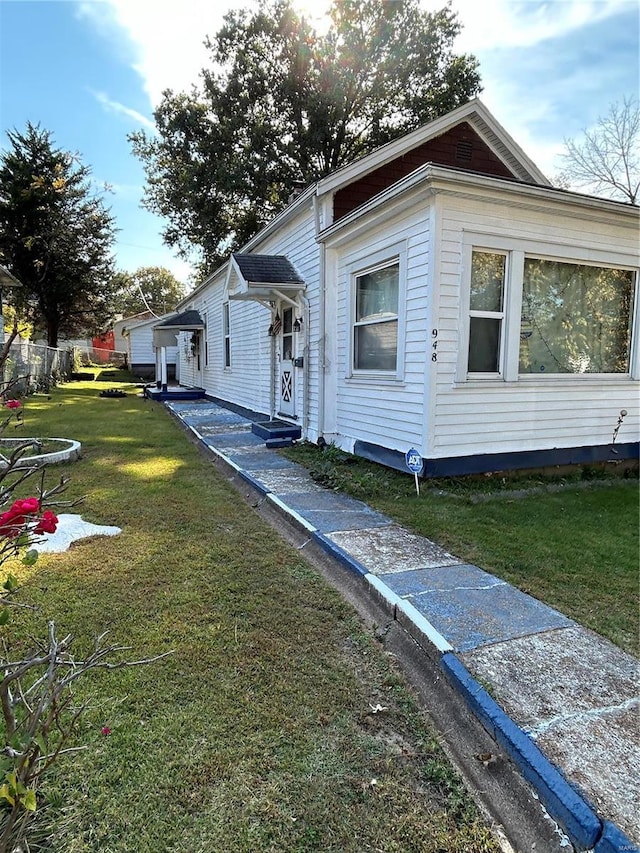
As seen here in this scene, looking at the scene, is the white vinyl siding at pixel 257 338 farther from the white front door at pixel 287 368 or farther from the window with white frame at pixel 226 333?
the white front door at pixel 287 368

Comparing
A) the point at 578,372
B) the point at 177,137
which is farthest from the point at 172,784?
the point at 177,137

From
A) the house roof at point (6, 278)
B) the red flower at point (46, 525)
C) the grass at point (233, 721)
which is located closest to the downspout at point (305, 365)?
the grass at point (233, 721)

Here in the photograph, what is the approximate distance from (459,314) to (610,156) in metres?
19.8

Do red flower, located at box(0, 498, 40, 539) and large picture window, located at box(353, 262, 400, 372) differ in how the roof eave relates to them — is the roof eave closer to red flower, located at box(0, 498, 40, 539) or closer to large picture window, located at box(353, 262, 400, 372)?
large picture window, located at box(353, 262, 400, 372)

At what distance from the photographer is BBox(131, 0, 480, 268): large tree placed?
744 inches

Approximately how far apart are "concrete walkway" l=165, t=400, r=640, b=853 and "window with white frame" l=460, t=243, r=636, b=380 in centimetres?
267

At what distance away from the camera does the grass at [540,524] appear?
3.11 meters

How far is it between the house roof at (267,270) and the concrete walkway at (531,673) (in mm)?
5045

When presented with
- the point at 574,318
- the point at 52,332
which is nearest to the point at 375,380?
the point at 574,318

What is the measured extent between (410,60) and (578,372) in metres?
18.8

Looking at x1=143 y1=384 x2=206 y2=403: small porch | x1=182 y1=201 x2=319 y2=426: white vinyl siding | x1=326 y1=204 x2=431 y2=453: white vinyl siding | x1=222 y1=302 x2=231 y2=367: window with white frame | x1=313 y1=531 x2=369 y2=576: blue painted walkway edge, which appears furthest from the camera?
x1=143 y1=384 x2=206 y2=403: small porch

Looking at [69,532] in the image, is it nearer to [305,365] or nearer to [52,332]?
[305,365]

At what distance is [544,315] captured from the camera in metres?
5.91

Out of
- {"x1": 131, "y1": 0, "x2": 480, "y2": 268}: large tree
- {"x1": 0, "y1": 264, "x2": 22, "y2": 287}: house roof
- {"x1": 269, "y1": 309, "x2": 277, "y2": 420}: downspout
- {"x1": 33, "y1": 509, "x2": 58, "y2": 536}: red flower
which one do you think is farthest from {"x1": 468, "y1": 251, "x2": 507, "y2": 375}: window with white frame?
{"x1": 131, "y1": 0, "x2": 480, "y2": 268}: large tree
